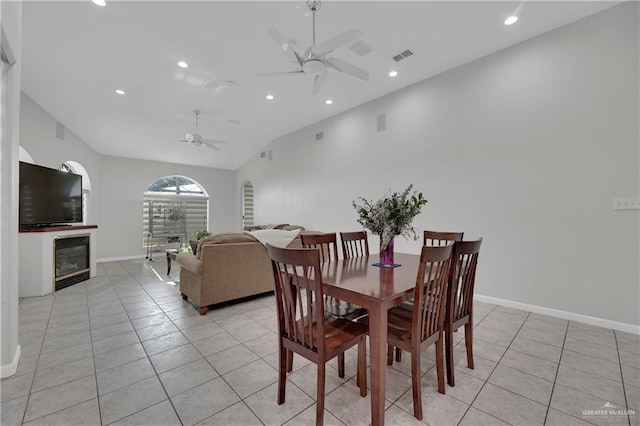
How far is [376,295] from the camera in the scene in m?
1.39

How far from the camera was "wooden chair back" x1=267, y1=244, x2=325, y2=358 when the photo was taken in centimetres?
138

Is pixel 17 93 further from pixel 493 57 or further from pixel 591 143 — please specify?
pixel 591 143

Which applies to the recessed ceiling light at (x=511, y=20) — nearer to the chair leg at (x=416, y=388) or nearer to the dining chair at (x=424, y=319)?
the dining chair at (x=424, y=319)

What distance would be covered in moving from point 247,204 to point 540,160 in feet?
26.5

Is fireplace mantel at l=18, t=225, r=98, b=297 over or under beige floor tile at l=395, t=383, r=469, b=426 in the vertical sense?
over

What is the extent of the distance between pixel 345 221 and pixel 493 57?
11.2 feet

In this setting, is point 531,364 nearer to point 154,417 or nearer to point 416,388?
point 416,388

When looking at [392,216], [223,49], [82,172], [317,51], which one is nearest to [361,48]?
[317,51]

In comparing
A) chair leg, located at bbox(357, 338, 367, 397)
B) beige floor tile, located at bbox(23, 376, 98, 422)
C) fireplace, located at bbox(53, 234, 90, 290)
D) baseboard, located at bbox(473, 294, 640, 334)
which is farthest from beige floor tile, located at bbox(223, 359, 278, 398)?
fireplace, located at bbox(53, 234, 90, 290)

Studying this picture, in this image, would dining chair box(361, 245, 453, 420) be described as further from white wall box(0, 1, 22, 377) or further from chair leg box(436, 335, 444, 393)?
white wall box(0, 1, 22, 377)

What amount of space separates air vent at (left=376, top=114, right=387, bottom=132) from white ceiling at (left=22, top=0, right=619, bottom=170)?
0.39 meters

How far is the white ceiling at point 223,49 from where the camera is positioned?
2.73 metres

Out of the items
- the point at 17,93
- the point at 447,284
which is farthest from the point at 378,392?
the point at 17,93

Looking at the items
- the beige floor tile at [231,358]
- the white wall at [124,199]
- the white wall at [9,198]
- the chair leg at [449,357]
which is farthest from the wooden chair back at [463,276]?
the white wall at [124,199]
